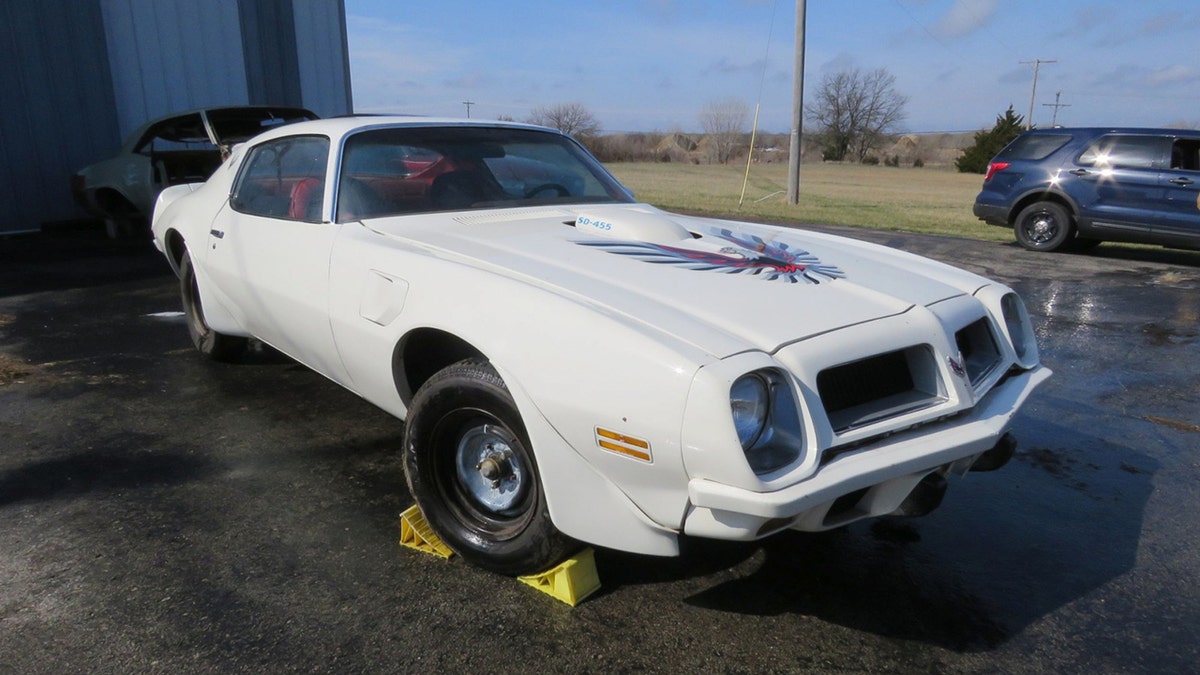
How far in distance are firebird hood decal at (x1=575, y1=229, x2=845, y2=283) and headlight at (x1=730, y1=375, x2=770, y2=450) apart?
0.73 m

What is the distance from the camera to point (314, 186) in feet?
12.1

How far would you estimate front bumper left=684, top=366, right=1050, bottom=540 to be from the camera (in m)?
2.11

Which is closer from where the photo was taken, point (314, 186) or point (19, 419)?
point (314, 186)

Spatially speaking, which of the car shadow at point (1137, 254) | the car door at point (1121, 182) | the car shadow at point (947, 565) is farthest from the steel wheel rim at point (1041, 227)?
the car shadow at point (947, 565)

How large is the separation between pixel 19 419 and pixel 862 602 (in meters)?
3.91

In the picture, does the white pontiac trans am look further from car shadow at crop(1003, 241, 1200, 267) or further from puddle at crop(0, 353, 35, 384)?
car shadow at crop(1003, 241, 1200, 267)

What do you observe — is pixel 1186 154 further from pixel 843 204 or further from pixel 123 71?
pixel 123 71

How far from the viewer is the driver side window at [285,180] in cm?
369

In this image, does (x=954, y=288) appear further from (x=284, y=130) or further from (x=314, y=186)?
(x=284, y=130)

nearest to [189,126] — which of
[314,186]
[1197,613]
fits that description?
[314,186]

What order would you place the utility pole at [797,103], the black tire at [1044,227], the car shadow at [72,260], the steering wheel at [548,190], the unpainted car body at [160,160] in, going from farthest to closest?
1. the utility pole at [797,103]
2. the black tire at [1044,227]
3. the unpainted car body at [160,160]
4. the car shadow at [72,260]
5. the steering wheel at [548,190]

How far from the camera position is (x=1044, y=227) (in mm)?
10711

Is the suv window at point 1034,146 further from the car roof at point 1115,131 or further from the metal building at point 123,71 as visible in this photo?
the metal building at point 123,71

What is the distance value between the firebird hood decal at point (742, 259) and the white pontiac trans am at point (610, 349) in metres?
0.02
